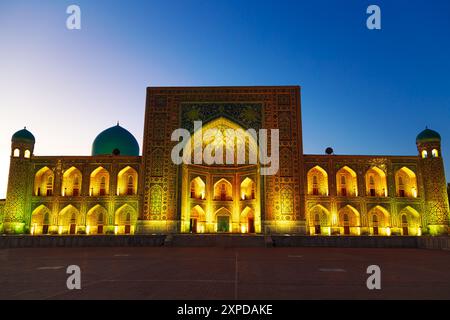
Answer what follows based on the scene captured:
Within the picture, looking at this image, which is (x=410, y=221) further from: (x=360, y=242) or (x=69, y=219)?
(x=69, y=219)

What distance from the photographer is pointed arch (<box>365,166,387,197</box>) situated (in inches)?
945

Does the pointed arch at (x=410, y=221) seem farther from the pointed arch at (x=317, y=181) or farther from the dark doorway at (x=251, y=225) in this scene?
the dark doorway at (x=251, y=225)

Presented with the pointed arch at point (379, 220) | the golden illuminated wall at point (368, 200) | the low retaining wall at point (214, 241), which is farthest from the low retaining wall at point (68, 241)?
the pointed arch at point (379, 220)

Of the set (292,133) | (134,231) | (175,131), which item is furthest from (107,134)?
(292,133)

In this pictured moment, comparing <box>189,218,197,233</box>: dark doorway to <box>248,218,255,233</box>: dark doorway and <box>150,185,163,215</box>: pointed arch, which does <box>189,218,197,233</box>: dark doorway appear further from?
<box>248,218,255,233</box>: dark doorway

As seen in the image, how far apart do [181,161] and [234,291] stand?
18215 mm

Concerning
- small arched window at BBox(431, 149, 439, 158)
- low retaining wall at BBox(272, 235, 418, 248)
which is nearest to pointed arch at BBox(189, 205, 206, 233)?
low retaining wall at BBox(272, 235, 418, 248)

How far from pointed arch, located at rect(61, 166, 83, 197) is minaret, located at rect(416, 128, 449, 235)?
2278cm

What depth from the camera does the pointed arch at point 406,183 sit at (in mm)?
23938

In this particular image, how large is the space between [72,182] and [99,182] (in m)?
1.83

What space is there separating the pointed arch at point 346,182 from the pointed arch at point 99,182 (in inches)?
611

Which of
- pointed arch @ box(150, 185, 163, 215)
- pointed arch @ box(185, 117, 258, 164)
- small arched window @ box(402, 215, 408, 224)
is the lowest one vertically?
small arched window @ box(402, 215, 408, 224)

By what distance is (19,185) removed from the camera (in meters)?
23.3
